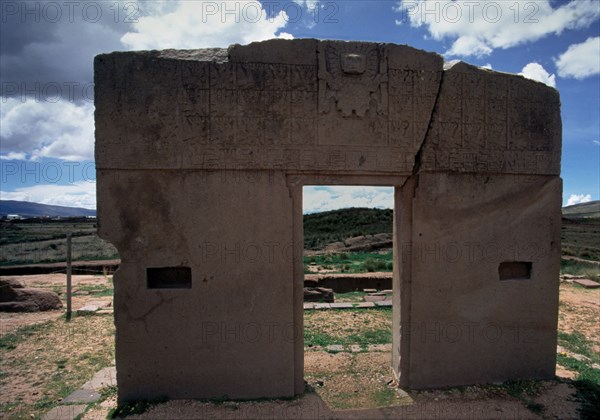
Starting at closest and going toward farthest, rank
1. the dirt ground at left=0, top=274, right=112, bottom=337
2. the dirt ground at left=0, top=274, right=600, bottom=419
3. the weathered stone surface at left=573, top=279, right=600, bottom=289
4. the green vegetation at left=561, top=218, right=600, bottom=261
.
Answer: the dirt ground at left=0, top=274, right=600, bottom=419
the dirt ground at left=0, top=274, right=112, bottom=337
the weathered stone surface at left=573, top=279, right=600, bottom=289
the green vegetation at left=561, top=218, right=600, bottom=261

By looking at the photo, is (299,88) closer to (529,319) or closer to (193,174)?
(193,174)

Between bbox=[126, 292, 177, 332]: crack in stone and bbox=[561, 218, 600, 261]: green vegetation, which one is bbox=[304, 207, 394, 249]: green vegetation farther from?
bbox=[126, 292, 177, 332]: crack in stone

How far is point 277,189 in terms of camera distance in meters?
4.17

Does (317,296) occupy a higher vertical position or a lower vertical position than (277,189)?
lower

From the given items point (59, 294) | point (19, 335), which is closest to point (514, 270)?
point (19, 335)

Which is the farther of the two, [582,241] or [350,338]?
[582,241]

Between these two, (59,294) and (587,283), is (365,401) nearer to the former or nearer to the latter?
(59,294)

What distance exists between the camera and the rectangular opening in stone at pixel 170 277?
4.20 meters

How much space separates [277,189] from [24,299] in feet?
26.0

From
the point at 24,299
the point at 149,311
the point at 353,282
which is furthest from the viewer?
the point at 353,282

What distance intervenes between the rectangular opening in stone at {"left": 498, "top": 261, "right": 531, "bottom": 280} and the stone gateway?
0.18m

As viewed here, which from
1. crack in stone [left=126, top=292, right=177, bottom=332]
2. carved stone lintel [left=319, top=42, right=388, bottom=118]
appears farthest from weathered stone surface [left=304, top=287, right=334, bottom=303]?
carved stone lintel [left=319, top=42, right=388, bottom=118]

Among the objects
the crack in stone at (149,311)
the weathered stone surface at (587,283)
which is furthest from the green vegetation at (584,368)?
the weathered stone surface at (587,283)

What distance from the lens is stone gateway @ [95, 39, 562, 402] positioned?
13.3 feet
